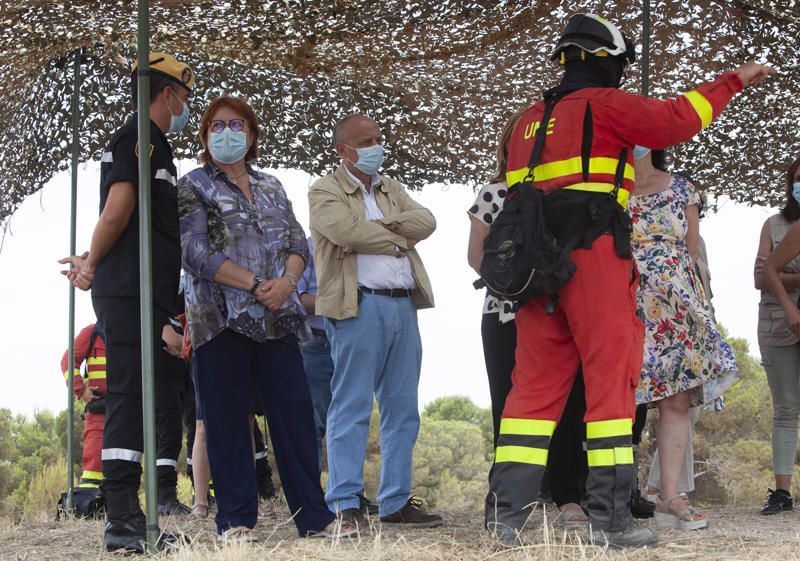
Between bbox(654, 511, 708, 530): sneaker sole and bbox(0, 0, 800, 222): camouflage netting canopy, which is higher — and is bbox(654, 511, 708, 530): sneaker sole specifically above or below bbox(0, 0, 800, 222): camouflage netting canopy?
below

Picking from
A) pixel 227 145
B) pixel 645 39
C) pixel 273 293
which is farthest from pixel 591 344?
pixel 645 39

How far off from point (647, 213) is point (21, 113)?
437 centimetres

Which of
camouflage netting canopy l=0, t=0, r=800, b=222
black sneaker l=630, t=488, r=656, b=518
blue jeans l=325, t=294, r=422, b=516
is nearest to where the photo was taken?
blue jeans l=325, t=294, r=422, b=516

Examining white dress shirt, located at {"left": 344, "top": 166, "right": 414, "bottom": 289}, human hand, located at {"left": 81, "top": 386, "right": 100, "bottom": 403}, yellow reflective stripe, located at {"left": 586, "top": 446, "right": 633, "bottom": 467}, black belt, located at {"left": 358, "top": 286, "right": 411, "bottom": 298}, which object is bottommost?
yellow reflective stripe, located at {"left": 586, "top": 446, "right": 633, "bottom": 467}

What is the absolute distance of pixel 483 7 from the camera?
18.4 ft

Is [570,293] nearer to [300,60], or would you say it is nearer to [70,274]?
[70,274]

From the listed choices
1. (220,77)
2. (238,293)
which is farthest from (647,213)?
(220,77)

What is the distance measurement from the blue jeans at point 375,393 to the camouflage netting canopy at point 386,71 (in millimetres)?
2095

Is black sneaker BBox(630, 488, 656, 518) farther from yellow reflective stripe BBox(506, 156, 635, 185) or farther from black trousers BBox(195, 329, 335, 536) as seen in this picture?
yellow reflective stripe BBox(506, 156, 635, 185)

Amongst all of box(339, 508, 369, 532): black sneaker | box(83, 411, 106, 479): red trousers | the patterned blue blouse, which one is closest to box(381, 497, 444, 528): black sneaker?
box(339, 508, 369, 532): black sneaker

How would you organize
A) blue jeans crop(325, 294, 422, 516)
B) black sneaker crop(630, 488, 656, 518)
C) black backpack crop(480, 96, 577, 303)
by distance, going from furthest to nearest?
black sneaker crop(630, 488, 656, 518) → blue jeans crop(325, 294, 422, 516) → black backpack crop(480, 96, 577, 303)

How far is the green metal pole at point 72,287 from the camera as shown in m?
6.21

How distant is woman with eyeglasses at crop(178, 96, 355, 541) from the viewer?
3682mm

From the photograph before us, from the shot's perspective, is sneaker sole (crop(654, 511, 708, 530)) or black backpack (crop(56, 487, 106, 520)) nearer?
sneaker sole (crop(654, 511, 708, 530))
